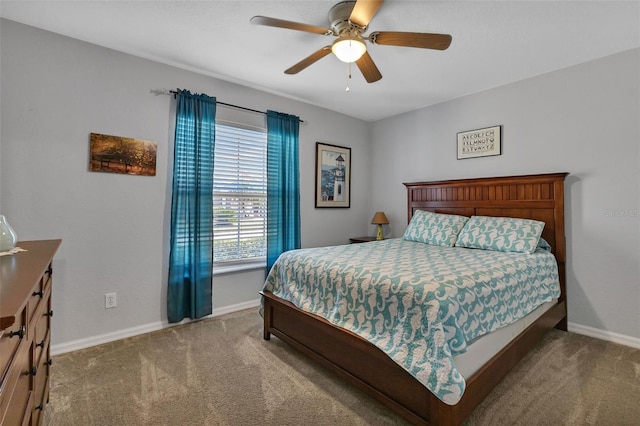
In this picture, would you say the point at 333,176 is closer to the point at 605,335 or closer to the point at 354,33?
the point at 354,33

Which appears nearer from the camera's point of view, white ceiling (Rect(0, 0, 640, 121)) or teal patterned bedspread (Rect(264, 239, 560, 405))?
teal patterned bedspread (Rect(264, 239, 560, 405))

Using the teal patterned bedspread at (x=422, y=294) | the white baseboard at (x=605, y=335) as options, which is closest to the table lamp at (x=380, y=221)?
the teal patterned bedspread at (x=422, y=294)

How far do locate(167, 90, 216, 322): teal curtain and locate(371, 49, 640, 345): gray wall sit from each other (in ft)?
9.79

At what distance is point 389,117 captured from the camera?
4.32 metres

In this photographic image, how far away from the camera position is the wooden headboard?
8.95ft

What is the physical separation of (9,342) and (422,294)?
1.48 m

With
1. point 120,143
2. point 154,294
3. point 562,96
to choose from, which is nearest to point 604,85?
point 562,96

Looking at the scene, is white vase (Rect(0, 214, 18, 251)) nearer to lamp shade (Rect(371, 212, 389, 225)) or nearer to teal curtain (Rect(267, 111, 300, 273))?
teal curtain (Rect(267, 111, 300, 273))

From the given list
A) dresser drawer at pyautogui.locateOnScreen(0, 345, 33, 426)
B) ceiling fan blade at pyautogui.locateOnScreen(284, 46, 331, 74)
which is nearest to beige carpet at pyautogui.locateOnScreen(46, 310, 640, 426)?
dresser drawer at pyautogui.locateOnScreen(0, 345, 33, 426)

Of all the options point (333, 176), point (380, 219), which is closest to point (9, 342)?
point (333, 176)

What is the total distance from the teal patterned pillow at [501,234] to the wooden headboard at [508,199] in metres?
0.20

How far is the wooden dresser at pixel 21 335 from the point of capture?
2.32ft

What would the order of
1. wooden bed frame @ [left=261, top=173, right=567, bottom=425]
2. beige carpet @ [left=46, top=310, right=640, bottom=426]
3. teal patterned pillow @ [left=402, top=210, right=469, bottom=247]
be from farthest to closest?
teal patterned pillow @ [left=402, top=210, right=469, bottom=247], beige carpet @ [left=46, top=310, right=640, bottom=426], wooden bed frame @ [left=261, top=173, right=567, bottom=425]

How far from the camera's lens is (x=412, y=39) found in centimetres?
184
